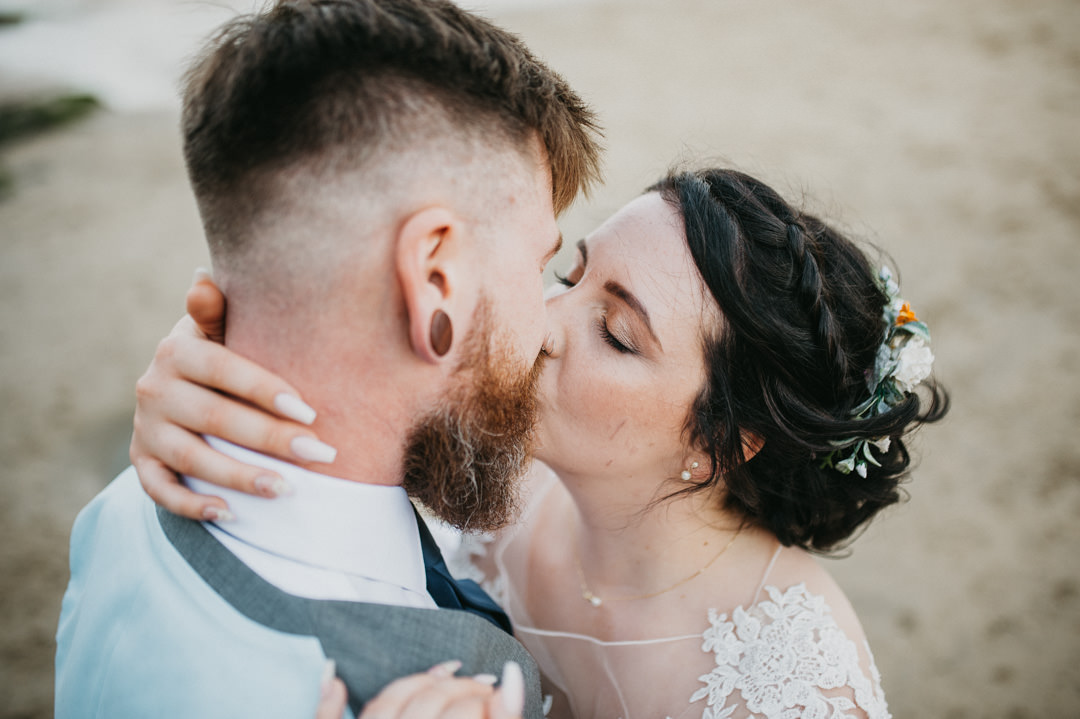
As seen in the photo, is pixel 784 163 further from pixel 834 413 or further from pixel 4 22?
pixel 4 22

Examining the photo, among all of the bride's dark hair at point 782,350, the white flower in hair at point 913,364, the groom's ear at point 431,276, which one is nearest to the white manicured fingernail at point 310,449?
the groom's ear at point 431,276

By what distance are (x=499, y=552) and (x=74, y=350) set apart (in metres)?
5.25

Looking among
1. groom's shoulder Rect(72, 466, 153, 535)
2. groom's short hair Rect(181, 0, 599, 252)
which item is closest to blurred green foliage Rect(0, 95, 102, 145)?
groom's shoulder Rect(72, 466, 153, 535)

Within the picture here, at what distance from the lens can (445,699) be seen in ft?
4.34

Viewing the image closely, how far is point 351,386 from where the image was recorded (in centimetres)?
162

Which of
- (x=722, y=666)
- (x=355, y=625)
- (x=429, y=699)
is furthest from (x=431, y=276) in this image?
(x=722, y=666)

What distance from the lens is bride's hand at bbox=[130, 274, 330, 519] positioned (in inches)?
60.4

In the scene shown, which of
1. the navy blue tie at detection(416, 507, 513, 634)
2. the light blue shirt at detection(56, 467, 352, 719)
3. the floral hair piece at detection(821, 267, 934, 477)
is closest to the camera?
the light blue shirt at detection(56, 467, 352, 719)

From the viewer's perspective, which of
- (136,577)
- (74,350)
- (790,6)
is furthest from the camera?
(790,6)

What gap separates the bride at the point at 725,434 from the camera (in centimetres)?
222

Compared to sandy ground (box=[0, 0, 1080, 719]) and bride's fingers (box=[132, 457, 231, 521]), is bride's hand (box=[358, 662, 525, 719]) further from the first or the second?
sandy ground (box=[0, 0, 1080, 719])

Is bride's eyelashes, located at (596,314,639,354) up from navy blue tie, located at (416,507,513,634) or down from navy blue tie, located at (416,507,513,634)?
up

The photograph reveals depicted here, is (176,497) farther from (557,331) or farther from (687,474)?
(687,474)

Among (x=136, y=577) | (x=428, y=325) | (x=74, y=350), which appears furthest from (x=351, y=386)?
(x=74, y=350)
